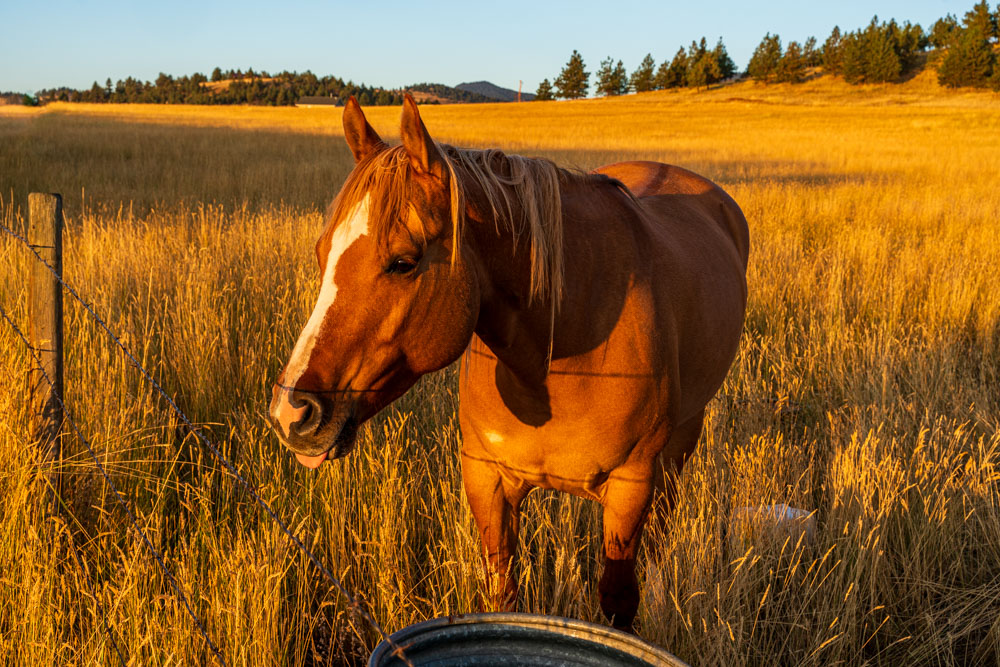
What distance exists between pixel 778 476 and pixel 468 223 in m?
2.15

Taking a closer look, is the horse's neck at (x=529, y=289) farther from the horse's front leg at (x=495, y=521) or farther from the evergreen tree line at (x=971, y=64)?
the evergreen tree line at (x=971, y=64)

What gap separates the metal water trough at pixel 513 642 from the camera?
1.42m

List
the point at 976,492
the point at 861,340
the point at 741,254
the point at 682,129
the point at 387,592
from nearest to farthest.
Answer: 1. the point at 387,592
2. the point at 976,492
3. the point at 741,254
4. the point at 861,340
5. the point at 682,129

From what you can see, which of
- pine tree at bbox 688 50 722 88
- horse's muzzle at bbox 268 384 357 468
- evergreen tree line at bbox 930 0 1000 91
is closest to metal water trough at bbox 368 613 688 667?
horse's muzzle at bbox 268 384 357 468

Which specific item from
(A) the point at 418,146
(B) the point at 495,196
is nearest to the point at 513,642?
(B) the point at 495,196

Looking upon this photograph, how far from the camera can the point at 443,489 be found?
105 inches

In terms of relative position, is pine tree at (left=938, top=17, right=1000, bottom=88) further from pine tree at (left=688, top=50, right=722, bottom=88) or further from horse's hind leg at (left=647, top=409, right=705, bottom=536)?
horse's hind leg at (left=647, top=409, right=705, bottom=536)

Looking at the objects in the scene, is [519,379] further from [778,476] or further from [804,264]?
[804,264]

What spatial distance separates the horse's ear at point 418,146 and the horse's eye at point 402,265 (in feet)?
0.63

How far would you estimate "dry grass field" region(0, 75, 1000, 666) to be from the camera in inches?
82.7

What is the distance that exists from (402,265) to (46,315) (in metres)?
2.11

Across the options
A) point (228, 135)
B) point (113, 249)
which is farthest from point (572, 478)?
point (228, 135)

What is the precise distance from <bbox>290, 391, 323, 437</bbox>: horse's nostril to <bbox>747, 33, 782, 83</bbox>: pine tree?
259 feet

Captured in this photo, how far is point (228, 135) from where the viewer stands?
19547mm
